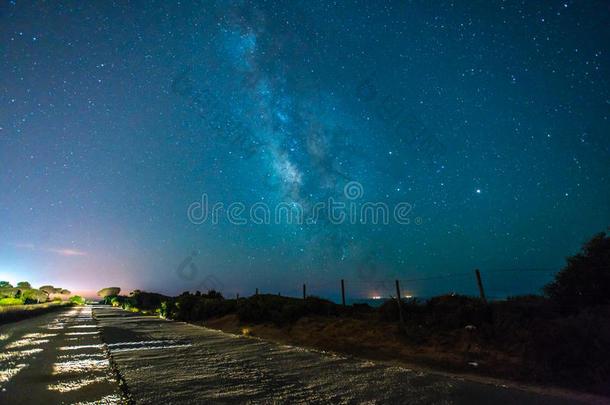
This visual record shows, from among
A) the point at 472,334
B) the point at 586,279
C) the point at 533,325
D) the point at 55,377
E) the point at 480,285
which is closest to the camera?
the point at 55,377

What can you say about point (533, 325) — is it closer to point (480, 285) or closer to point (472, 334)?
point (472, 334)

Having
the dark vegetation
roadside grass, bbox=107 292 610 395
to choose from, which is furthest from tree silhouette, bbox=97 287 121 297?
the dark vegetation

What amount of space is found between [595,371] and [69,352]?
11.3m

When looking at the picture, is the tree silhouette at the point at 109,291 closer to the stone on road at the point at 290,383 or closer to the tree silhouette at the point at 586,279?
the stone on road at the point at 290,383

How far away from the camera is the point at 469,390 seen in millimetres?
4645

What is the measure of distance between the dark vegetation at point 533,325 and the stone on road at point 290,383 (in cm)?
185

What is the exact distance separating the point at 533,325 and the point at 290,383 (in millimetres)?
7180

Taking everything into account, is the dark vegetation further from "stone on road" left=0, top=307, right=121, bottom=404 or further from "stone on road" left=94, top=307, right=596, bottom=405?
"stone on road" left=0, top=307, right=121, bottom=404

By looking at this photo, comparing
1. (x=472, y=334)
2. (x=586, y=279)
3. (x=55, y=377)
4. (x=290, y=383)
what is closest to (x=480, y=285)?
(x=472, y=334)

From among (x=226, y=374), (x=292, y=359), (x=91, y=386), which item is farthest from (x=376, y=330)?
(x=91, y=386)

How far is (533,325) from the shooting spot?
7641 millimetres

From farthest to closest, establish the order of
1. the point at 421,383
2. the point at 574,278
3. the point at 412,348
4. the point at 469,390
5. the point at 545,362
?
the point at 574,278, the point at 412,348, the point at 545,362, the point at 421,383, the point at 469,390

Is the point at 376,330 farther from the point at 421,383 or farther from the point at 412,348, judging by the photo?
the point at 421,383

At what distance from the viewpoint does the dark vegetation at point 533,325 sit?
5707mm
